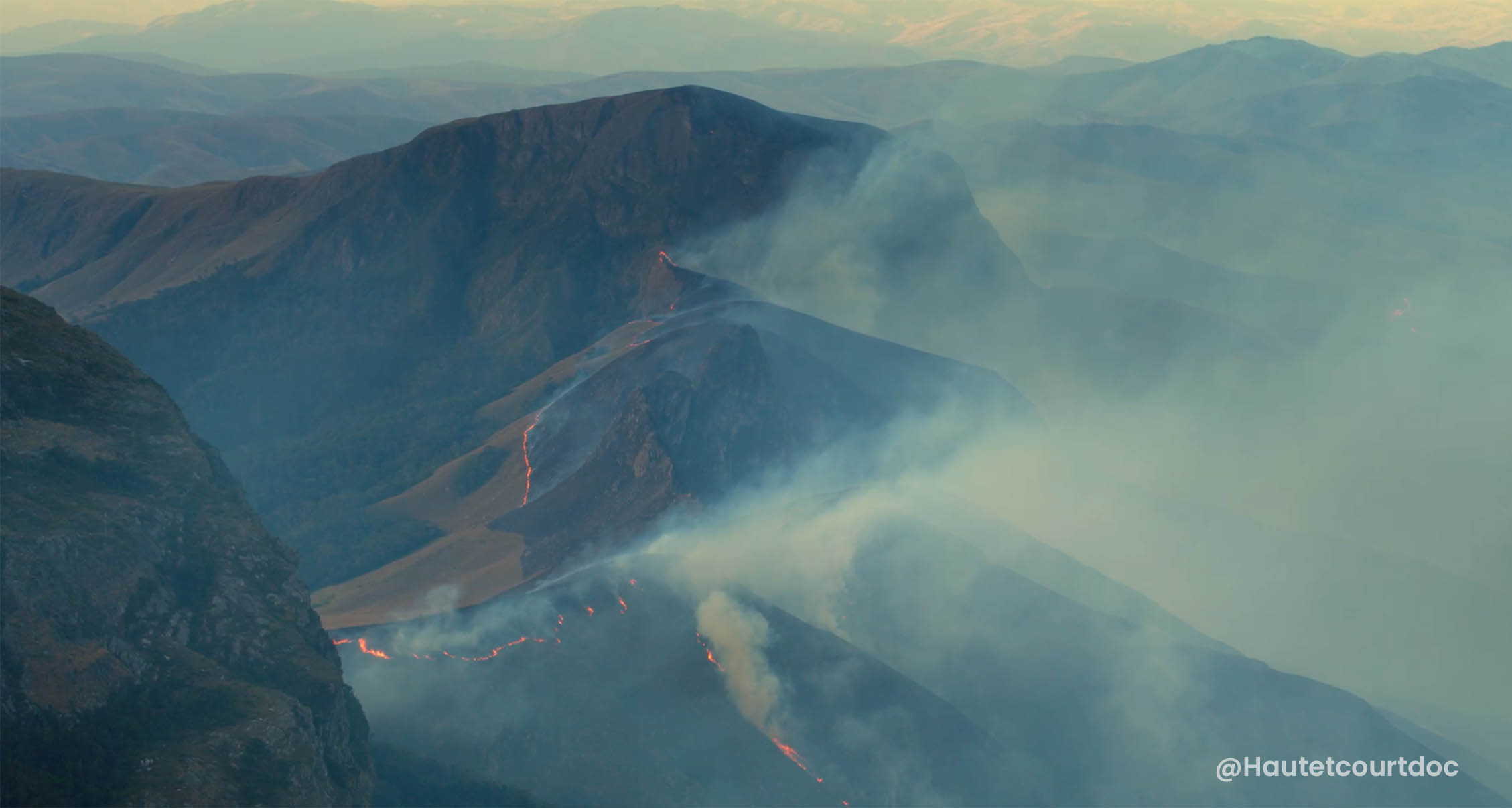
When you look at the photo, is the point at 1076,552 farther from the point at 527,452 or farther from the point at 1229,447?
the point at 1229,447

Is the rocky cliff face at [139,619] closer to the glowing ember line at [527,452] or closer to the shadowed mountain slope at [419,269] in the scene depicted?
the glowing ember line at [527,452]

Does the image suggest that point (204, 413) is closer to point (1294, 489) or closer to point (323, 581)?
point (323, 581)

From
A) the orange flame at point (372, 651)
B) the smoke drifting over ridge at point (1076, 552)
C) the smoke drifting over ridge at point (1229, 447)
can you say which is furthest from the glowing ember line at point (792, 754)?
the orange flame at point (372, 651)

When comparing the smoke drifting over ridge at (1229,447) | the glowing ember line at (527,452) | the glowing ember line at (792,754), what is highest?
the glowing ember line at (792,754)

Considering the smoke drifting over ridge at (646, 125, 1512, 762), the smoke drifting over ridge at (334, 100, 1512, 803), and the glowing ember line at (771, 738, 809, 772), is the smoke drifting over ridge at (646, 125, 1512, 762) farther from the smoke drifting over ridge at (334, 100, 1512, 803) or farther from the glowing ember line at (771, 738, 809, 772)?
the glowing ember line at (771, 738, 809, 772)

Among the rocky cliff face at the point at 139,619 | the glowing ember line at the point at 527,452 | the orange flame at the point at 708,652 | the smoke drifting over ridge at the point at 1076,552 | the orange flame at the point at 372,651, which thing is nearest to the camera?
the rocky cliff face at the point at 139,619

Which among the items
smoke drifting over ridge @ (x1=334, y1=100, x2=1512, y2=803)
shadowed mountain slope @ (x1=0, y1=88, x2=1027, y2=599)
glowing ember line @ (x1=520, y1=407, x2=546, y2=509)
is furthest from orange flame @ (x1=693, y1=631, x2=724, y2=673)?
shadowed mountain slope @ (x1=0, y1=88, x2=1027, y2=599)
